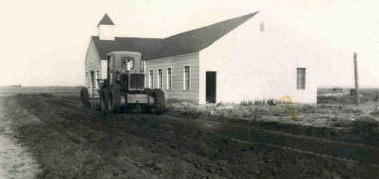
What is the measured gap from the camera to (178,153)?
31.0 ft

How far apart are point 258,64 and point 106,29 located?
25.3 m

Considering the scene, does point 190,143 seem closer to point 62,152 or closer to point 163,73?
point 62,152

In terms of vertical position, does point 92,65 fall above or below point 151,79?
above

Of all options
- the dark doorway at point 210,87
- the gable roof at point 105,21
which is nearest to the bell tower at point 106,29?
the gable roof at point 105,21

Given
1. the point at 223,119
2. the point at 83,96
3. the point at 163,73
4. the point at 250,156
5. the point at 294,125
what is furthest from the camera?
the point at 163,73

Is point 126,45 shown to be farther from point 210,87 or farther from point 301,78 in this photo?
point 301,78

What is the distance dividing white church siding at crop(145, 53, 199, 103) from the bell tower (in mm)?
15481

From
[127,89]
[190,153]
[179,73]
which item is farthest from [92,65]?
[190,153]

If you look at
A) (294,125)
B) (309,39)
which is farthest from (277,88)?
(294,125)

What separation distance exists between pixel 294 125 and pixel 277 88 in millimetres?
13447

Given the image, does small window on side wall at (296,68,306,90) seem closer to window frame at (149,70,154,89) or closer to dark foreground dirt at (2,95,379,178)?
window frame at (149,70,154,89)

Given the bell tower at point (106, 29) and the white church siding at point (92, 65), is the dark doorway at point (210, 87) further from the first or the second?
the bell tower at point (106, 29)

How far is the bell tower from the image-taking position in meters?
48.4

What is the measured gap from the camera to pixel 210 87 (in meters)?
27.3
